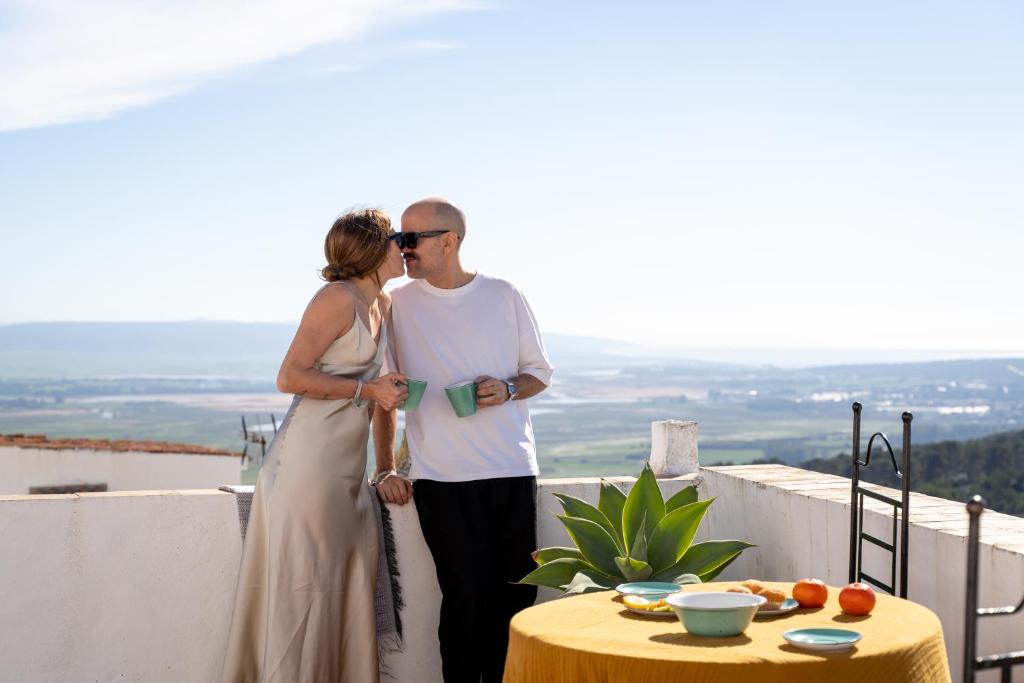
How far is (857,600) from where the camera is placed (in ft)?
8.89

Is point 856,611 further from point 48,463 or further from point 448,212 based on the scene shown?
point 48,463

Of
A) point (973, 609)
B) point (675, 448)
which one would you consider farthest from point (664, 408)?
point (973, 609)

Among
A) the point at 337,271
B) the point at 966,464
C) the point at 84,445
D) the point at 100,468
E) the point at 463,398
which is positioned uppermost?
the point at 337,271

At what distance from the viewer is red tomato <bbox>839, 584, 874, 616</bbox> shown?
8.91 ft

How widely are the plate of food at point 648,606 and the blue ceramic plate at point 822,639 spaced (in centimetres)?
33

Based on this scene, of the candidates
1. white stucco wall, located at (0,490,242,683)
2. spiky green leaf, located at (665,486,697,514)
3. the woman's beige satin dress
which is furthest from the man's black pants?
white stucco wall, located at (0,490,242,683)

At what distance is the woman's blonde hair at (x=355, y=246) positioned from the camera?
367cm

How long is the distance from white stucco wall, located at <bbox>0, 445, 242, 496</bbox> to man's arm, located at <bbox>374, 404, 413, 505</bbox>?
1246cm

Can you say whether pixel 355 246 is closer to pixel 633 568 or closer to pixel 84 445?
pixel 633 568

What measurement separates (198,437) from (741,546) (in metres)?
110

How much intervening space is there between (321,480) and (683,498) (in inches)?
48.0

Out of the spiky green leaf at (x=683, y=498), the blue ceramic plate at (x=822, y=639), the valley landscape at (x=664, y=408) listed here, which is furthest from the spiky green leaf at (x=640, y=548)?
the valley landscape at (x=664, y=408)

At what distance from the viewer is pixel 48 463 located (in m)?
15.9

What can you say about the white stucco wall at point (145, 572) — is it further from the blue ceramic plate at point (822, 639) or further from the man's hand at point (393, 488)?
the blue ceramic plate at point (822, 639)
